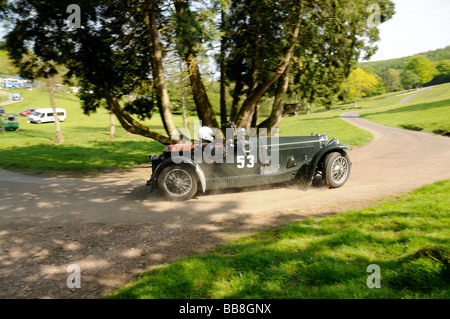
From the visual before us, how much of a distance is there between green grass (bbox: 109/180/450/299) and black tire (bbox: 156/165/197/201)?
254cm

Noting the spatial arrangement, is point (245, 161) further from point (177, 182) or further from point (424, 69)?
point (424, 69)

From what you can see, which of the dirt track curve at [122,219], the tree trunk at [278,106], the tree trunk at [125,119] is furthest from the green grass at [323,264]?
the tree trunk at [278,106]

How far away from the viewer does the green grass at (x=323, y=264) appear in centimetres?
294

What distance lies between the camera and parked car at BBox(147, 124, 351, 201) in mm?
6793

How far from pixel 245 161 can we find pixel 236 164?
0.22 m

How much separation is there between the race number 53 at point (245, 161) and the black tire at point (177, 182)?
1.06 meters

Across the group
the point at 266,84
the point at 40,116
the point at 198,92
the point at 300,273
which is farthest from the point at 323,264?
the point at 40,116

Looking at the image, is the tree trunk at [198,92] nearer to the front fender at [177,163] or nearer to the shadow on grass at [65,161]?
the shadow on grass at [65,161]

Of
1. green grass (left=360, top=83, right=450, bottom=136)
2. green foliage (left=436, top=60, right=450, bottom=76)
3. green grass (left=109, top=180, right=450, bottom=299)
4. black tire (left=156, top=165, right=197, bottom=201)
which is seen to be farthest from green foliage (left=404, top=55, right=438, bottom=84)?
black tire (left=156, top=165, right=197, bottom=201)

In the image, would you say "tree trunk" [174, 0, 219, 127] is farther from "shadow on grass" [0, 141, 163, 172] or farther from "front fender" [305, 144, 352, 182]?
"front fender" [305, 144, 352, 182]

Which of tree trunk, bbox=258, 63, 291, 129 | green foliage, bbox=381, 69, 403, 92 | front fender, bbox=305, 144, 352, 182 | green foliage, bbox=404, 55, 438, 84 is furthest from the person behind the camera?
green foliage, bbox=381, 69, 403, 92

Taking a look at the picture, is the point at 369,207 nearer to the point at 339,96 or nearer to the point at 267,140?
the point at 267,140

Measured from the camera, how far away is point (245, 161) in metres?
7.02
